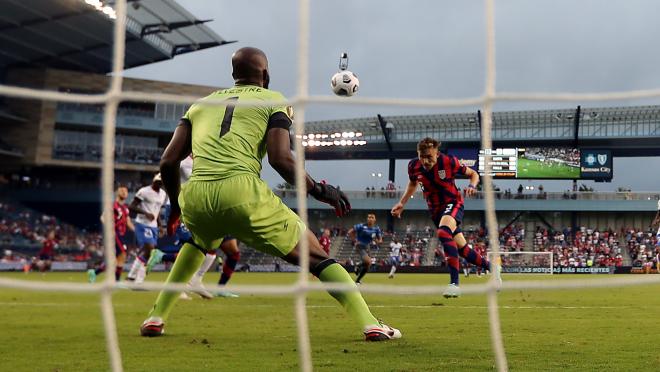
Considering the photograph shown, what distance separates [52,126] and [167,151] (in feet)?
128

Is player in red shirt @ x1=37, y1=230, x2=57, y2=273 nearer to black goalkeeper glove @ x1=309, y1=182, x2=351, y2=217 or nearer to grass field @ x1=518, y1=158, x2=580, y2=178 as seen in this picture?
grass field @ x1=518, y1=158, x2=580, y2=178

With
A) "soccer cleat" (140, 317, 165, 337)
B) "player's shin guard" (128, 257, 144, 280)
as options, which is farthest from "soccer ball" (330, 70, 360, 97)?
"player's shin guard" (128, 257, 144, 280)

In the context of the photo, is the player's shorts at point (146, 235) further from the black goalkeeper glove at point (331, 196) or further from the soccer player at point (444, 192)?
the black goalkeeper glove at point (331, 196)

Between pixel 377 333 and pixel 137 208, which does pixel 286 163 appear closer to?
pixel 377 333

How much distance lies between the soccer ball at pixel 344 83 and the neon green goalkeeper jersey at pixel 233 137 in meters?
3.39

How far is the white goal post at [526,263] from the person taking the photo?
27875 mm

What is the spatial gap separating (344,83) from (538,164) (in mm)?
31858

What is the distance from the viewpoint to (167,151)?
3.88 metres

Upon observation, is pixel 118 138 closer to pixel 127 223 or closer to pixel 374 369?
pixel 127 223

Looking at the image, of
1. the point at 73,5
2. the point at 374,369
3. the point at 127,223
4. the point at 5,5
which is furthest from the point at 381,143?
the point at 374,369

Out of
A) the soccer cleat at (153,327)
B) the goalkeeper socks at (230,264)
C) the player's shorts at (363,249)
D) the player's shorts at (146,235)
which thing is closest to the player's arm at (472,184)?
the goalkeeper socks at (230,264)

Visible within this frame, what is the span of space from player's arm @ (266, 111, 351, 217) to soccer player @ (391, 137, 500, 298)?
12.4 ft

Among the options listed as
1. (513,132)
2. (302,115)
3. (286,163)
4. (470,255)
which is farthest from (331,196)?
(513,132)

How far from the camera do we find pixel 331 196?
11.9ft
